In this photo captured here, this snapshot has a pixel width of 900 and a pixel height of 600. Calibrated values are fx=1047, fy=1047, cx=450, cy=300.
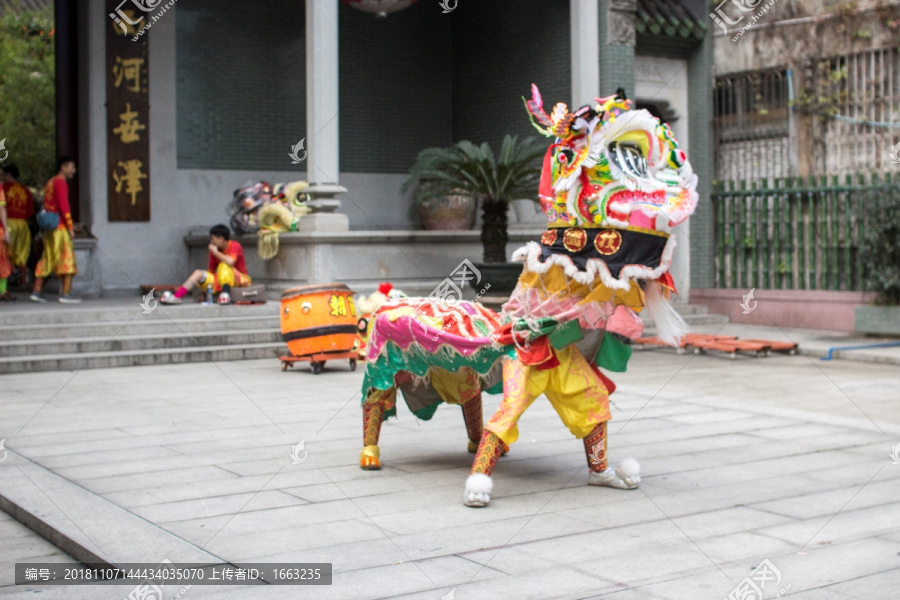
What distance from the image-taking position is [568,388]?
5125 mm

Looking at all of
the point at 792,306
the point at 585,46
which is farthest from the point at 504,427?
the point at 585,46

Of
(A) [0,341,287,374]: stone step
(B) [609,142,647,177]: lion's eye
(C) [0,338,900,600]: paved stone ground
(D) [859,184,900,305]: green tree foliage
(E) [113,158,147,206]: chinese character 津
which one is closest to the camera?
(C) [0,338,900,600]: paved stone ground

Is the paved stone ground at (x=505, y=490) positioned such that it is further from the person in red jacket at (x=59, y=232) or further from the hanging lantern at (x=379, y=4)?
the hanging lantern at (x=379, y=4)

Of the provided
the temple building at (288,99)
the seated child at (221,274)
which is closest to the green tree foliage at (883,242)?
the temple building at (288,99)

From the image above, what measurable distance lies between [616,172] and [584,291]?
598 mm

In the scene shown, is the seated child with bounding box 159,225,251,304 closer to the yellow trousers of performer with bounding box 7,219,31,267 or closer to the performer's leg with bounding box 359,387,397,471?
the yellow trousers of performer with bounding box 7,219,31,267

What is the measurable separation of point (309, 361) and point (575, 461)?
4286 mm

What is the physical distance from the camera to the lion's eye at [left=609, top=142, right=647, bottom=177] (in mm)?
5121

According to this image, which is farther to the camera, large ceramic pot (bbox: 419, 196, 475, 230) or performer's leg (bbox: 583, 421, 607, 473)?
large ceramic pot (bbox: 419, 196, 475, 230)

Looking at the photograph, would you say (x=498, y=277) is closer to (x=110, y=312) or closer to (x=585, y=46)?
(x=585, y=46)

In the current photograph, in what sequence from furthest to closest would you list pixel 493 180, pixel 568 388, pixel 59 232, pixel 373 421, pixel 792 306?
pixel 792 306, pixel 493 180, pixel 59 232, pixel 373 421, pixel 568 388

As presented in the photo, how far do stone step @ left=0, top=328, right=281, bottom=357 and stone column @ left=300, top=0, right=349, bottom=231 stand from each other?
1738mm

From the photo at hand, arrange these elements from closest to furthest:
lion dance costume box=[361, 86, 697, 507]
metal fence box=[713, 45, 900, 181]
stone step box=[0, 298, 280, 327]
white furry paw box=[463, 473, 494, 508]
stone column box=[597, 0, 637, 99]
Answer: white furry paw box=[463, 473, 494, 508], lion dance costume box=[361, 86, 697, 507], stone step box=[0, 298, 280, 327], stone column box=[597, 0, 637, 99], metal fence box=[713, 45, 900, 181]

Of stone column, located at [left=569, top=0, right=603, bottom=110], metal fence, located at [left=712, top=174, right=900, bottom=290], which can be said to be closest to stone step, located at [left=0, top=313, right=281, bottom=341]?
stone column, located at [left=569, top=0, right=603, bottom=110]
